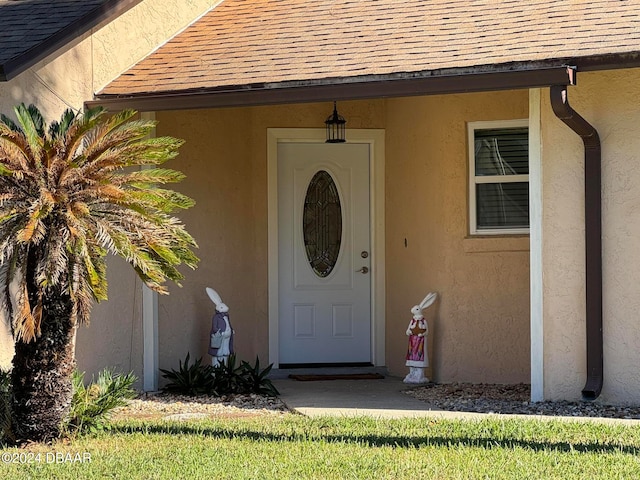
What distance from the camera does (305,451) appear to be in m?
6.93

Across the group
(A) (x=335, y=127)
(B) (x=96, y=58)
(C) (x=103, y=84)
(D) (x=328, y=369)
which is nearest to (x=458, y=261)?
(D) (x=328, y=369)

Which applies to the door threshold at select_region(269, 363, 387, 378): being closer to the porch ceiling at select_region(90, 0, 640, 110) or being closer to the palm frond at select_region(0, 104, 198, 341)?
the porch ceiling at select_region(90, 0, 640, 110)

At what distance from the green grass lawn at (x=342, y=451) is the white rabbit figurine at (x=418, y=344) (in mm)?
2749

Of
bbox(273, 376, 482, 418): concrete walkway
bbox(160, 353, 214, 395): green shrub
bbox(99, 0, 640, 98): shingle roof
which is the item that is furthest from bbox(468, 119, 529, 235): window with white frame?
bbox(160, 353, 214, 395): green shrub

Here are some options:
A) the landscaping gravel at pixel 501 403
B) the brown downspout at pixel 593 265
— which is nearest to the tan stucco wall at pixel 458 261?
the landscaping gravel at pixel 501 403

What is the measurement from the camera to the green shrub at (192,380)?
398 inches

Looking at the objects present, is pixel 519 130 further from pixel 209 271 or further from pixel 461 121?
pixel 209 271

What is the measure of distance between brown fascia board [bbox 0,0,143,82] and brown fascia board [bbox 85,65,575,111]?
743mm

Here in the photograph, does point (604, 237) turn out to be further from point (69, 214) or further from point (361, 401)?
point (69, 214)

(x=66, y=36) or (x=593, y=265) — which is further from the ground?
(x=66, y=36)

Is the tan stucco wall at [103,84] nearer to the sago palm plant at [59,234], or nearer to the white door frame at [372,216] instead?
the sago palm plant at [59,234]

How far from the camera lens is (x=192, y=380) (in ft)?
33.2

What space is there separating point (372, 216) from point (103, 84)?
12.3ft

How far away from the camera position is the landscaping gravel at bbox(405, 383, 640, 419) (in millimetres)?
8703
